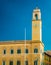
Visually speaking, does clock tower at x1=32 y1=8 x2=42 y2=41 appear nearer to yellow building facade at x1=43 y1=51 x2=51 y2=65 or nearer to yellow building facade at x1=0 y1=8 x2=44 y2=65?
yellow building facade at x1=0 y1=8 x2=44 y2=65

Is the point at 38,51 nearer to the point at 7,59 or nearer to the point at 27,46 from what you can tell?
the point at 27,46

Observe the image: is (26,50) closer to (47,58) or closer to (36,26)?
(36,26)

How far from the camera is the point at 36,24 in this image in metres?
58.5

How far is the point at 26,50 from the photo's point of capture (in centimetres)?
5834

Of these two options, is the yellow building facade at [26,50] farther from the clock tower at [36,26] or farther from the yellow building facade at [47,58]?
the yellow building facade at [47,58]

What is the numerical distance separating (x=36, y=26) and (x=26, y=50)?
195 inches

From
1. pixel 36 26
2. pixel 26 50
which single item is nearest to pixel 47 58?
pixel 26 50

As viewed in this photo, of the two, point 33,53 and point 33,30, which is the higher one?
point 33,30

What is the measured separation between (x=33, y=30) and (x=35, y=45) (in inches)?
114

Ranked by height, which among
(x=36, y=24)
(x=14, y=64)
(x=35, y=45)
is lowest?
(x=14, y=64)

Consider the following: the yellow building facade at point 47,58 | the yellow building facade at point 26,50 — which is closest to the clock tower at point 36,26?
the yellow building facade at point 26,50

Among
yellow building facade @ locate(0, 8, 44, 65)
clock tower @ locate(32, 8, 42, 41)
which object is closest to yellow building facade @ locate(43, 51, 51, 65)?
yellow building facade @ locate(0, 8, 44, 65)

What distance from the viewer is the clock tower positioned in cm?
5784

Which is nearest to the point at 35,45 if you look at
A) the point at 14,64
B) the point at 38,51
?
the point at 38,51
